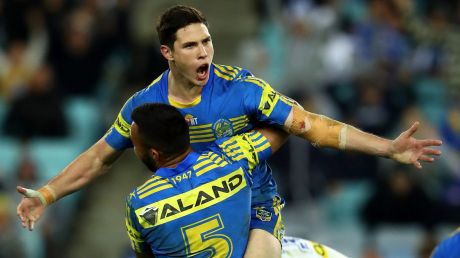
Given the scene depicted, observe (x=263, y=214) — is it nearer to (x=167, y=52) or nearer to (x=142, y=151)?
(x=142, y=151)

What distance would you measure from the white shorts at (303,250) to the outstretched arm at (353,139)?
75 cm

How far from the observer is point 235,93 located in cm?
596

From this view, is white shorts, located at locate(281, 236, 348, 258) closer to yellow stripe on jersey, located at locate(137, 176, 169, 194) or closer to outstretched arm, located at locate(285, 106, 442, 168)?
outstretched arm, located at locate(285, 106, 442, 168)

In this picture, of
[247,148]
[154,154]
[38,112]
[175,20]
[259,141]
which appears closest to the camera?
[154,154]

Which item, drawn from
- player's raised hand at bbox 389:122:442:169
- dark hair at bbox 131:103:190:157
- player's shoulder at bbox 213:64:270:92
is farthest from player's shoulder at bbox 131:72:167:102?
player's raised hand at bbox 389:122:442:169

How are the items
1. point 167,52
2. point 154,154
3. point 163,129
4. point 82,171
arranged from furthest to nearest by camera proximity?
point 82,171 < point 167,52 < point 154,154 < point 163,129

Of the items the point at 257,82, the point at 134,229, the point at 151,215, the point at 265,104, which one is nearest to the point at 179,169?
the point at 151,215

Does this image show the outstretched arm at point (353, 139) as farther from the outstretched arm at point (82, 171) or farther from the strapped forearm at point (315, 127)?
the outstretched arm at point (82, 171)

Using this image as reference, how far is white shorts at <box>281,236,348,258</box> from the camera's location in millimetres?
6216

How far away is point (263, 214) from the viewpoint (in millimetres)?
6082

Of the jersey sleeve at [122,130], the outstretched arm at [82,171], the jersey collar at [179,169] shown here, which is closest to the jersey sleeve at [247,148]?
the jersey collar at [179,169]

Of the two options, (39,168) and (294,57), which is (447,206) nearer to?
(294,57)

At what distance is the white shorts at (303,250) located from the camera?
6.22m

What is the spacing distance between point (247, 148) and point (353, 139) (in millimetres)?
575
